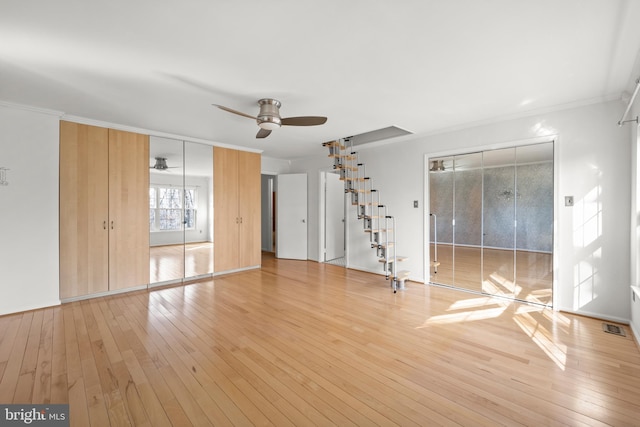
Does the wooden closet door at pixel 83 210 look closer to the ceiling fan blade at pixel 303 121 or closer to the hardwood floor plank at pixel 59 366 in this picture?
the hardwood floor plank at pixel 59 366

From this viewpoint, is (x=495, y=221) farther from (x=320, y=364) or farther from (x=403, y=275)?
(x=320, y=364)

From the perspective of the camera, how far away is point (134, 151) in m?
4.43

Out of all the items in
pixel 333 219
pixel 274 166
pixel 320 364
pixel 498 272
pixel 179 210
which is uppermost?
pixel 274 166

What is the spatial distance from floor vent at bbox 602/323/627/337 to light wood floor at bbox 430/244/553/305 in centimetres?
61

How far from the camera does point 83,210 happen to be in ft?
13.0


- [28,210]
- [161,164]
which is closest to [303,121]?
[161,164]

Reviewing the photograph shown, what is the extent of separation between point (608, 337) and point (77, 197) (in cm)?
686

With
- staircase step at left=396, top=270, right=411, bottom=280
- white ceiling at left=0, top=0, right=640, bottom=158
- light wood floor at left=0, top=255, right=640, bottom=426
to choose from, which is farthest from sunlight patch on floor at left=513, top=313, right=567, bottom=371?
white ceiling at left=0, top=0, right=640, bottom=158

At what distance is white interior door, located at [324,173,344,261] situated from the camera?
22.6 feet

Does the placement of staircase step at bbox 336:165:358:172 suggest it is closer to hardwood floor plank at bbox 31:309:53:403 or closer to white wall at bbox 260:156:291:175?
white wall at bbox 260:156:291:175

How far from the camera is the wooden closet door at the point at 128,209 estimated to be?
423 centimetres

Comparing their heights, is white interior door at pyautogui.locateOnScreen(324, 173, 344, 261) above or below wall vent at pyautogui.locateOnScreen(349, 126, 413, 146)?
below

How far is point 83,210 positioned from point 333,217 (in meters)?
4.95

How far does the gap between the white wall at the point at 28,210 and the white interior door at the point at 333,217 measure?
16.3 feet
